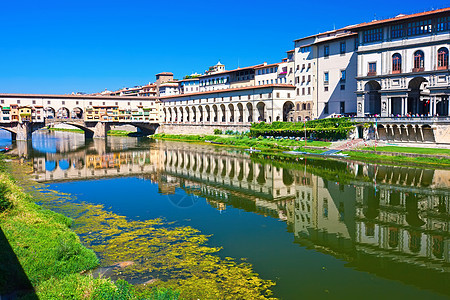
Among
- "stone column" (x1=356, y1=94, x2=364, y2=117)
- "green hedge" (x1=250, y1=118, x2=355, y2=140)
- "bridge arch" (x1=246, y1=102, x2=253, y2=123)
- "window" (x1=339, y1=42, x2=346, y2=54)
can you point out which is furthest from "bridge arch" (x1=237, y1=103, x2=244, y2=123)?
"stone column" (x1=356, y1=94, x2=364, y2=117)

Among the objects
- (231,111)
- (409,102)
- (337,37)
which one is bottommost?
(409,102)

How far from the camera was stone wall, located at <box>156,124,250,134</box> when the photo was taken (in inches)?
3050

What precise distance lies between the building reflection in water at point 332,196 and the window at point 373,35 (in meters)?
21.8

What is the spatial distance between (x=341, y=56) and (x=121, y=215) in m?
50.8

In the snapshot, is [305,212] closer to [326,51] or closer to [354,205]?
[354,205]

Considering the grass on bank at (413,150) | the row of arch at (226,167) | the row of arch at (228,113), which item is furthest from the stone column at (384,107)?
the row of arch at (226,167)

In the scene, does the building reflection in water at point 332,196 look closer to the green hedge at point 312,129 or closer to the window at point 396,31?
the green hedge at point 312,129

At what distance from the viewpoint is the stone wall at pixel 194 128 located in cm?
7747

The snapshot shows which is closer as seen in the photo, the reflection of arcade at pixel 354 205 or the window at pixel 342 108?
the reflection of arcade at pixel 354 205

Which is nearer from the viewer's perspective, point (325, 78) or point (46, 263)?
point (46, 263)

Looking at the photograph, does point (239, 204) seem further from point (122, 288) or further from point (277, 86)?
point (277, 86)

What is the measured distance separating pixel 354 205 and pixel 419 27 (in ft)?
116

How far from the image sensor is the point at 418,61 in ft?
167

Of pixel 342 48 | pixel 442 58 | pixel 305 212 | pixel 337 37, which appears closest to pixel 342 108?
pixel 342 48
